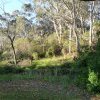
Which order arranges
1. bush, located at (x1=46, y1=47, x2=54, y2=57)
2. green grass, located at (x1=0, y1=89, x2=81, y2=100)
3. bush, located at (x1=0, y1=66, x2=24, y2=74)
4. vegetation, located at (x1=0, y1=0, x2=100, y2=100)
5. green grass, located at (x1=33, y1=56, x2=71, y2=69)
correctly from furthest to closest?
bush, located at (x1=46, y1=47, x2=54, y2=57) < green grass, located at (x1=33, y1=56, x2=71, y2=69) < bush, located at (x1=0, y1=66, x2=24, y2=74) < vegetation, located at (x1=0, y1=0, x2=100, y2=100) < green grass, located at (x1=0, y1=89, x2=81, y2=100)

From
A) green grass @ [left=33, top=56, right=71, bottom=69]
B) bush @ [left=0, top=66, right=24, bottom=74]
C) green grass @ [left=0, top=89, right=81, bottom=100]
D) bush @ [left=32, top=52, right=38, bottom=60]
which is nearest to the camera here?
green grass @ [left=0, top=89, right=81, bottom=100]

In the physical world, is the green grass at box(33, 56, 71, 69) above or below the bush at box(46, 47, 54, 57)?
below

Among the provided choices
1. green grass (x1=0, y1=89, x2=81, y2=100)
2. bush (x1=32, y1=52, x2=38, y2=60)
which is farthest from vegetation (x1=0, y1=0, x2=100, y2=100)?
green grass (x1=0, y1=89, x2=81, y2=100)

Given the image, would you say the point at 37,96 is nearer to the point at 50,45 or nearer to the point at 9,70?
the point at 9,70

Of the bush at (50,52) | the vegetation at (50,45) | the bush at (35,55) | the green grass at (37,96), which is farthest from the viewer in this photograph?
the bush at (50,52)

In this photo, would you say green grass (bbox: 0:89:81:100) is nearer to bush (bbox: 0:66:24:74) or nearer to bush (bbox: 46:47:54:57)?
bush (bbox: 0:66:24:74)

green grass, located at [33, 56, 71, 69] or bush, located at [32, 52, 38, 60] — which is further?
bush, located at [32, 52, 38, 60]

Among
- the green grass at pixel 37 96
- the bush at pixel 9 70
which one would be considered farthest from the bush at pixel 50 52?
the green grass at pixel 37 96

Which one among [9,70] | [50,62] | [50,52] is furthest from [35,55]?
[9,70]

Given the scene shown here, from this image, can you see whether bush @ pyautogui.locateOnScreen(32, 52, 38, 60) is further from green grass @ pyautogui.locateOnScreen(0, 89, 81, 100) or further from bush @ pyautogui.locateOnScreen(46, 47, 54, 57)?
green grass @ pyautogui.locateOnScreen(0, 89, 81, 100)

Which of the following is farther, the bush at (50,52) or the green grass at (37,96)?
the bush at (50,52)

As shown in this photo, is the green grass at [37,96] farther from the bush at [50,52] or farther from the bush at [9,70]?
the bush at [50,52]

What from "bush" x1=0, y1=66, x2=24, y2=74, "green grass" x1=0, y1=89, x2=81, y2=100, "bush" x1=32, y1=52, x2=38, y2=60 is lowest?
"bush" x1=0, y1=66, x2=24, y2=74

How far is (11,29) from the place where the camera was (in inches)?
2398
